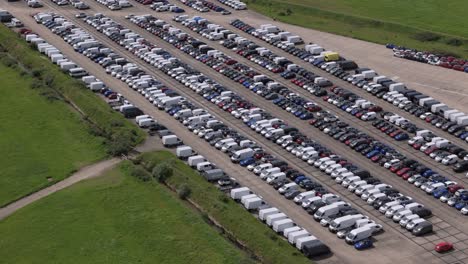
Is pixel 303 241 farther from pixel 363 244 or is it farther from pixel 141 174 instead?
pixel 141 174

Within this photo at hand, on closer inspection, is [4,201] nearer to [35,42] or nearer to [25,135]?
[25,135]

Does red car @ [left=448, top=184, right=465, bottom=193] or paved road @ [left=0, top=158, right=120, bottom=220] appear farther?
paved road @ [left=0, top=158, right=120, bottom=220]

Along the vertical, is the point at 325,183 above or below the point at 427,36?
below

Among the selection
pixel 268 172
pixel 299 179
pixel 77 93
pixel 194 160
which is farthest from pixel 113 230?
pixel 77 93

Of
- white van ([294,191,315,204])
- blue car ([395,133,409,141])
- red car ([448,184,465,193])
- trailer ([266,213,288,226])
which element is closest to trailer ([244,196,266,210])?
trailer ([266,213,288,226])

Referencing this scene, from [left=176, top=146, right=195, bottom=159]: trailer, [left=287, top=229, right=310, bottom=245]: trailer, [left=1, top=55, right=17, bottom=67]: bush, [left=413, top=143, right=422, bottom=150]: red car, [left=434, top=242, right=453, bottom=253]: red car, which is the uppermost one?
[left=434, top=242, right=453, bottom=253]: red car

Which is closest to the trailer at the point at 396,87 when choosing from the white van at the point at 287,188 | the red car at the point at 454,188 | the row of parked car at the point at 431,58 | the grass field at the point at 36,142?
the row of parked car at the point at 431,58

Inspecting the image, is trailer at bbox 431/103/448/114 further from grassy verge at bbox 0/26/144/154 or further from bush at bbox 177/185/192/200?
bush at bbox 177/185/192/200

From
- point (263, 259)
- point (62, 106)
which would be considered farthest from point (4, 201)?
point (263, 259)
